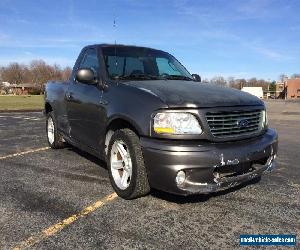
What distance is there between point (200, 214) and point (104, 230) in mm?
1030

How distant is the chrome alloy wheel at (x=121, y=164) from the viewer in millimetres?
4578

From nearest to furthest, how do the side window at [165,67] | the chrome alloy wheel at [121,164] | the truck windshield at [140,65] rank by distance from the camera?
the chrome alloy wheel at [121,164] < the truck windshield at [140,65] < the side window at [165,67]

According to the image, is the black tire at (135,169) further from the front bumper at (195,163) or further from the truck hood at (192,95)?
the truck hood at (192,95)

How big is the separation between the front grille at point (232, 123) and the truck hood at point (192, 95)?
105 millimetres

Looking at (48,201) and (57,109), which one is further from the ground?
(57,109)

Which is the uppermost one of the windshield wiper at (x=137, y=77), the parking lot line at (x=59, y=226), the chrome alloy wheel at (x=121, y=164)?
the windshield wiper at (x=137, y=77)

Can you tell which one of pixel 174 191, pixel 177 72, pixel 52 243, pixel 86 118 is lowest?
pixel 52 243

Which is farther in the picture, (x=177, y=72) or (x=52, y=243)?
(x=177, y=72)

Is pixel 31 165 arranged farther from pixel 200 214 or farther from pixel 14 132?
pixel 14 132

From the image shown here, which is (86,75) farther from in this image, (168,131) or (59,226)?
(59,226)

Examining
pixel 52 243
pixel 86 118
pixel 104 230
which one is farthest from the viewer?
pixel 86 118

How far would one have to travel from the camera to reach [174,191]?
4070 mm

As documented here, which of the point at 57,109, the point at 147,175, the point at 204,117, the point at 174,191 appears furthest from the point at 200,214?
the point at 57,109

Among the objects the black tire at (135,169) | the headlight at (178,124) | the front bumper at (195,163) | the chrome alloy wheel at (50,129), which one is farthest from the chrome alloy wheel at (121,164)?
the chrome alloy wheel at (50,129)
